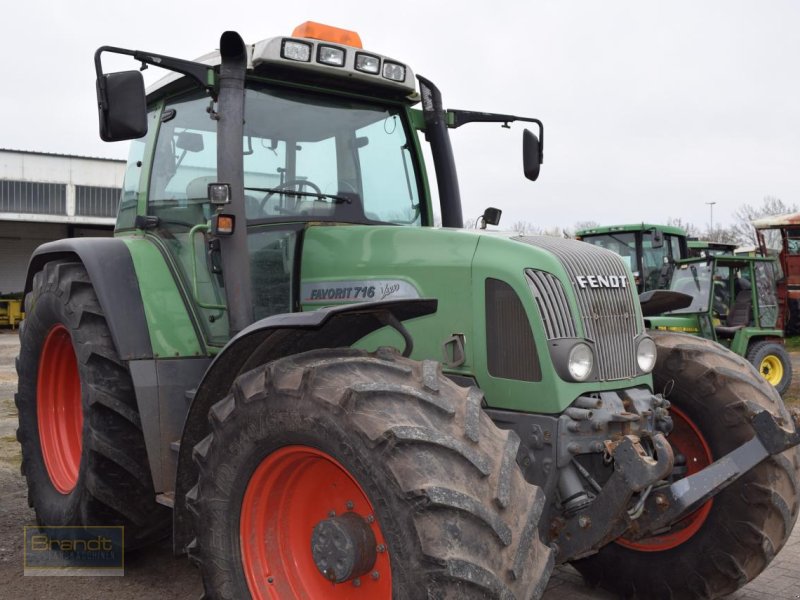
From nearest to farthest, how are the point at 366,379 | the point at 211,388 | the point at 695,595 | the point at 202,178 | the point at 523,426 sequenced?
the point at 366,379 < the point at 523,426 < the point at 211,388 < the point at 695,595 < the point at 202,178

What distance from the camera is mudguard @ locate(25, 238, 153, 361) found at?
385 cm

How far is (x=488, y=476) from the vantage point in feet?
8.05

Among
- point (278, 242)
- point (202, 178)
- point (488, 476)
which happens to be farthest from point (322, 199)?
point (488, 476)

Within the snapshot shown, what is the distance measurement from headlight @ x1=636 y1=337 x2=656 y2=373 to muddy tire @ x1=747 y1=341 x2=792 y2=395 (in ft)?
30.7

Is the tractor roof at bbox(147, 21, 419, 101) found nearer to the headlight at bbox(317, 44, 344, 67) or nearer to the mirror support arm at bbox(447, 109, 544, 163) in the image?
the headlight at bbox(317, 44, 344, 67)

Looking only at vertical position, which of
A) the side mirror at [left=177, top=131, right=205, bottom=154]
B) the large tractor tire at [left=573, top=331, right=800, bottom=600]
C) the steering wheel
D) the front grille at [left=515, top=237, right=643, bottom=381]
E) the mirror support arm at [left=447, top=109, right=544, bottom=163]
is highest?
the mirror support arm at [left=447, top=109, right=544, bottom=163]

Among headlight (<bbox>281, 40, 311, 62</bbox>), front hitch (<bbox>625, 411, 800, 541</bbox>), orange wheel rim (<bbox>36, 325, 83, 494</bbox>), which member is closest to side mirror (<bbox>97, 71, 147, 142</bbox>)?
headlight (<bbox>281, 40, 311, 62</bbox>)

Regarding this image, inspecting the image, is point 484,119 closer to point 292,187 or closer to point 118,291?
point 292,187

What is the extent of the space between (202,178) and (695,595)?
314cm

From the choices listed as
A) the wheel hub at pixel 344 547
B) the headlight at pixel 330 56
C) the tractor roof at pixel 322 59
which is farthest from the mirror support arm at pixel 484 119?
the wheel hub at pixel 344 547

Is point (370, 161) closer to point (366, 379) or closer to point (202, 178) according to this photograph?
point (202, 178)

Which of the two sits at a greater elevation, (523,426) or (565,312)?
(565,312)

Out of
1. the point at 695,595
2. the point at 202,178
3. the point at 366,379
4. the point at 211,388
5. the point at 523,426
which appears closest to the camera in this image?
the point at 366,379

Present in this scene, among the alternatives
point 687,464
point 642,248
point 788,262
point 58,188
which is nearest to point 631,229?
point 642,248
